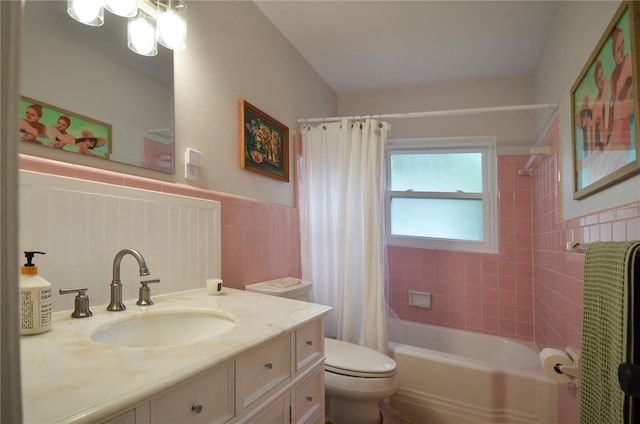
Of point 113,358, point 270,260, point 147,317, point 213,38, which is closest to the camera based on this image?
point 113,358

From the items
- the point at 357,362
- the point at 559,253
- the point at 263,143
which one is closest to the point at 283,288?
the point at 357,362

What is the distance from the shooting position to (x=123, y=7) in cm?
111

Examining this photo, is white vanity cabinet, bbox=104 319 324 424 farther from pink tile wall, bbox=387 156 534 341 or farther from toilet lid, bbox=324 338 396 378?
pink tile wall, bbox=387 156 534 341

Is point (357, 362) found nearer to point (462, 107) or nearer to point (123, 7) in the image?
point (123, 7)

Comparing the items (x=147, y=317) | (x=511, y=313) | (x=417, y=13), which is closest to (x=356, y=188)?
(x=417, y=13)

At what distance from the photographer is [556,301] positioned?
71.2 inches

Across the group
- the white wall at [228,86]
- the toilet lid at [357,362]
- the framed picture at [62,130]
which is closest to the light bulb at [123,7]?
the white wall at [228,86]

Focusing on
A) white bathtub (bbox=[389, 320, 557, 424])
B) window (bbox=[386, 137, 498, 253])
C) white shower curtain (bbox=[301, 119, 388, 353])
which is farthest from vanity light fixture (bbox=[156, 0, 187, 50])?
window (bbox=[386, 137, 498, 253])

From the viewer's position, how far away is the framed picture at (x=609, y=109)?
→ 3.05 feet

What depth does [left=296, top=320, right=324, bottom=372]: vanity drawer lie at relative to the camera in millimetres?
993

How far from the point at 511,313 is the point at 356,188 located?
5.38 ft

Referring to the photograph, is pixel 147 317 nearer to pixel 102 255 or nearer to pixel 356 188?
pixel 102 255

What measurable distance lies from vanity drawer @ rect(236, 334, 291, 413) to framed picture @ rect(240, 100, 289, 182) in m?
1.08

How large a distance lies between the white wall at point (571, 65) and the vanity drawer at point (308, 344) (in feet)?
3.29
